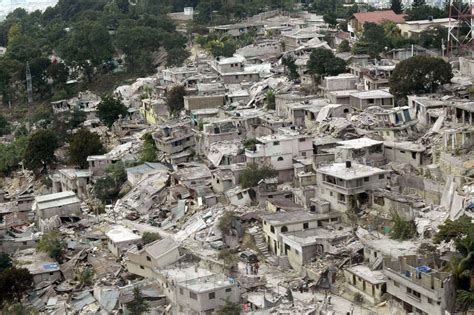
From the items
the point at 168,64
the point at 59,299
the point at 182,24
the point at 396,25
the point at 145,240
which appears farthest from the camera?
the point at 182,24

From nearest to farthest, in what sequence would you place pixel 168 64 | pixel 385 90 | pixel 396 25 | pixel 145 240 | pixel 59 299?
pixel 59 299 < pixel 145 240 < pixel 385 90 < pixel 396 25 < pixel 168 64

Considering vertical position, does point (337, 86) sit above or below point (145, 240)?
above

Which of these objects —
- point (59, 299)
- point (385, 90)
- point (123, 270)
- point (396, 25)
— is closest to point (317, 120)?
point (385, 90)

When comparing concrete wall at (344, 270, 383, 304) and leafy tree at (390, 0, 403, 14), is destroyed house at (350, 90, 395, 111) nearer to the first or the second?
concrete wall at (344, 270, 383, 304)

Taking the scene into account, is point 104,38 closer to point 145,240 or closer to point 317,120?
point 317,120

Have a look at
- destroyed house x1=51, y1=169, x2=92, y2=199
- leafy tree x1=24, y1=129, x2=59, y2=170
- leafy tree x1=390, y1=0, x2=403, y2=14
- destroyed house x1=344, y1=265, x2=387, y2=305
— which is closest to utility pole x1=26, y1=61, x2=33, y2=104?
leafy tree x1=24, y1=129, x2=59, y2=170

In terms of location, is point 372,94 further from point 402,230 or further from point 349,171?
point 402,230
